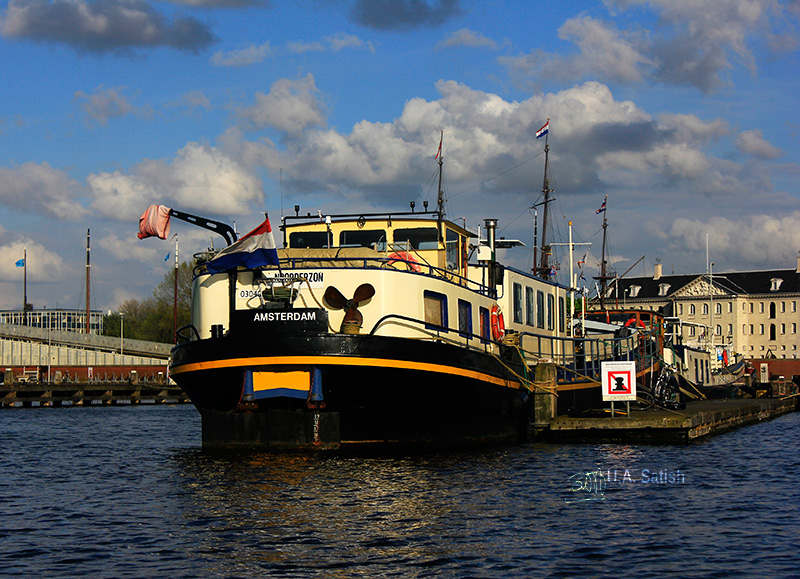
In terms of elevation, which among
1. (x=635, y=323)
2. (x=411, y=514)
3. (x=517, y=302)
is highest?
(x=517, y=302)

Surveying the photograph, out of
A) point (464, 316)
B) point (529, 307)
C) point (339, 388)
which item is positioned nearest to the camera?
point (339, 388)

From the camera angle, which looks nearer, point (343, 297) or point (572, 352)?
point (343, 297)

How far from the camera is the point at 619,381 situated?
935 inches

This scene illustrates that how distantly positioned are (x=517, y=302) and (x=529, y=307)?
3.75ft

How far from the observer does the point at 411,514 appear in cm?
1369

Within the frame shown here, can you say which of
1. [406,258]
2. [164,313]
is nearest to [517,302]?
[406,258]

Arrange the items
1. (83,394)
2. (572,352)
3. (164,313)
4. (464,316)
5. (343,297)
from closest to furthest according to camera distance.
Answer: (343,297) < (464,316) < (572,352) < (83,394) < (164,313)

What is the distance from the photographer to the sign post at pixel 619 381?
77.5ft

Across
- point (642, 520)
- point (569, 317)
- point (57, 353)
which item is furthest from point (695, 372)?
point (57, 353)

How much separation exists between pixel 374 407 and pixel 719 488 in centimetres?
709

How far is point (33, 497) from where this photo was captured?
52.9 feet

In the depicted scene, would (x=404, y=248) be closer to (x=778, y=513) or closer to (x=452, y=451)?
(x=452, y=451)

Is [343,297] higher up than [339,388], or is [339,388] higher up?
[343,297]

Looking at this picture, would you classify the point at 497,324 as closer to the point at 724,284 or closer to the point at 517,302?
the point at 517,302
